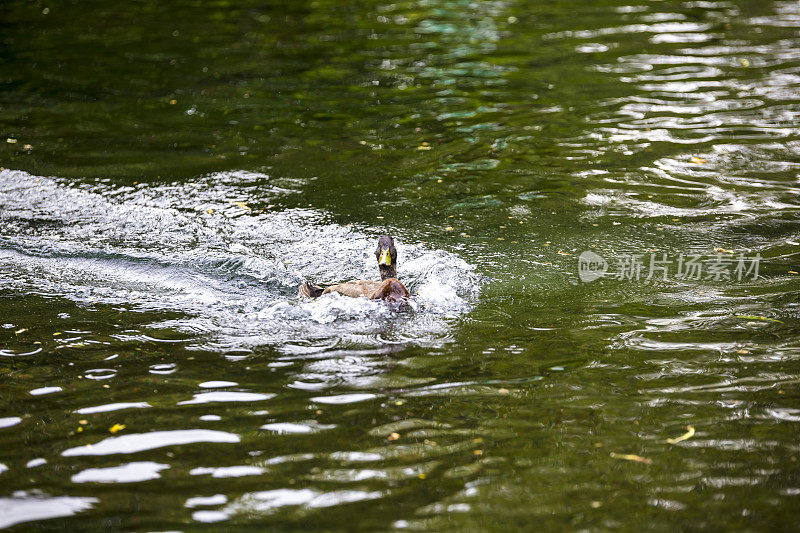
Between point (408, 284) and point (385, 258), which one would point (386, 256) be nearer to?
point (385, 258)

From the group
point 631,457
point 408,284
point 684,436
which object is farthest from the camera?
point 408,284

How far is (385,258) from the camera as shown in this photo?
6.69 metres

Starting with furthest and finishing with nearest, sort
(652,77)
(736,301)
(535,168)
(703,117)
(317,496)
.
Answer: (652,77), (703,117), (535,168), (736,301), (317,496)

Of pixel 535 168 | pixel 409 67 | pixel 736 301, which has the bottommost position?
pixel 736 301

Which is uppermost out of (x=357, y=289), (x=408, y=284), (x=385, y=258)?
(x=385, y=258)

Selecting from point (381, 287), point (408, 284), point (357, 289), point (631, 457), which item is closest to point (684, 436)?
point (631, 457)

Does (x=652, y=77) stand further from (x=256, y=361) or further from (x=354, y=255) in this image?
(x=256, y=361)

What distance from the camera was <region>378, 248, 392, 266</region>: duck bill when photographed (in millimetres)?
6684

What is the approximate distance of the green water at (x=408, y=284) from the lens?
14.0ft

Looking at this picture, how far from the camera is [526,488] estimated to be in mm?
4199

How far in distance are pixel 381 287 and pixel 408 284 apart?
950mm

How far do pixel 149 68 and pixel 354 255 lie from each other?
29.4 feet

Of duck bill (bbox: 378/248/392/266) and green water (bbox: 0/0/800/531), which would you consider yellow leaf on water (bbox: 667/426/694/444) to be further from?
duck bill (bbox: 378/248/392/266)

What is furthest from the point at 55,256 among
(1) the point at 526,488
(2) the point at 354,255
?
(1) the point at 526,488
